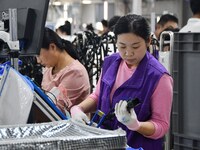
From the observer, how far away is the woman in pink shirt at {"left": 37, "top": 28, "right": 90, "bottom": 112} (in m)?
2.56

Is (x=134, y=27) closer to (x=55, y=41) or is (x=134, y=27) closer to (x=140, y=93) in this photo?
(x=140, y=93)

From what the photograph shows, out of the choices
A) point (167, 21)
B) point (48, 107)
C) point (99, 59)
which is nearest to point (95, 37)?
point (99, 59)

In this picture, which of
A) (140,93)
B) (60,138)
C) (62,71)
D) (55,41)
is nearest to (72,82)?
(62,71)

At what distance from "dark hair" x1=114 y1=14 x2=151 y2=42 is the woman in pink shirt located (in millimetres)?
794

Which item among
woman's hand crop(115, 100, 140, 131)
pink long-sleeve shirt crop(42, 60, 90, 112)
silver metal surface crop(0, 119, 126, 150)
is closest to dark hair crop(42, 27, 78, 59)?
pink long-sleeve shirt crop(42, 60, 90, 112)

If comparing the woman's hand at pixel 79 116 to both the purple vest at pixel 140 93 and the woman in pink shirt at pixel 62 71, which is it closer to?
the purple vest at pixel 140 93

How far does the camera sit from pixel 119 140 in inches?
44.3

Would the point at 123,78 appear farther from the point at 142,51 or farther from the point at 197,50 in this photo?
the point at 197,50

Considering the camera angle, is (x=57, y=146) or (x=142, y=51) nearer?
(x=57, y=146)

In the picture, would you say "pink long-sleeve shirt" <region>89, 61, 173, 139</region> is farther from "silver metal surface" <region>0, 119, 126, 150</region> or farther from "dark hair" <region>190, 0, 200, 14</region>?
"dark hair" <region>190, 0, 200, 14</region>

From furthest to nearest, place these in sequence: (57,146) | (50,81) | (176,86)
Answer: (50,81) < (176,86) < (57,146)

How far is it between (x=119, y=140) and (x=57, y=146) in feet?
0.57

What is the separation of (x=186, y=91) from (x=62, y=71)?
3.18 ft

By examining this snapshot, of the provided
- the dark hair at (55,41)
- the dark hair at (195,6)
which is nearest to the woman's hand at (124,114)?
the dark hair at (55,41)
